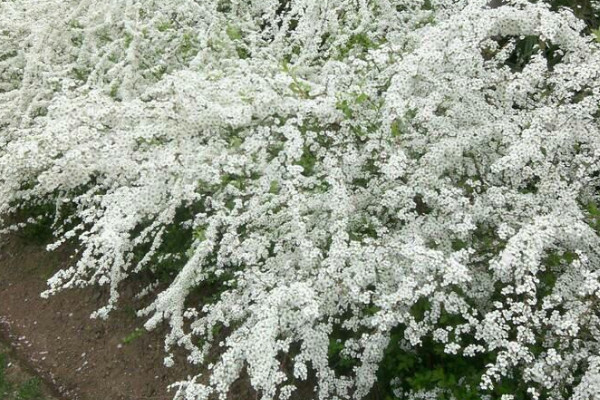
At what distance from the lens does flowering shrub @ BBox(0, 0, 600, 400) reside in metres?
2.80

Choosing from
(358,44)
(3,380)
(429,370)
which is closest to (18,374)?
(3,380)

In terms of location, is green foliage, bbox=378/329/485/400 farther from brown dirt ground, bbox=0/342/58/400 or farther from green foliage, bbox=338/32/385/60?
brown dirt ground, bbox=0/342/58/400

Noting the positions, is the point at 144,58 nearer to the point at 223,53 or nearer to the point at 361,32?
the point at 223,53

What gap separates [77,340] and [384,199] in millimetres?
2744

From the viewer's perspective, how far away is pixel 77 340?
4.73 m

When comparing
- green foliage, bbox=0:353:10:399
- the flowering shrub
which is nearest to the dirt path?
green foliage, bbox=0:353:10:399

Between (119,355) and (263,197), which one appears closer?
(263,197)

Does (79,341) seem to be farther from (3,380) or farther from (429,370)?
(429,370)

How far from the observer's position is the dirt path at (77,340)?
4.34 m

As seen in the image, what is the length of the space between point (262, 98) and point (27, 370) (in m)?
2.69

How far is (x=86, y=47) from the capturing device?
4.82 metres

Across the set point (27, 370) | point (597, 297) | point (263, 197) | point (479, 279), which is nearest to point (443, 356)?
point (479, 279)

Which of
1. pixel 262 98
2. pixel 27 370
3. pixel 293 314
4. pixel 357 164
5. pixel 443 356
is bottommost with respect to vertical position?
pixel 27 370

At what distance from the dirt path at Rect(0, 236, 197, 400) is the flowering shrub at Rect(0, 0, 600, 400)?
A: 0.87 meters
